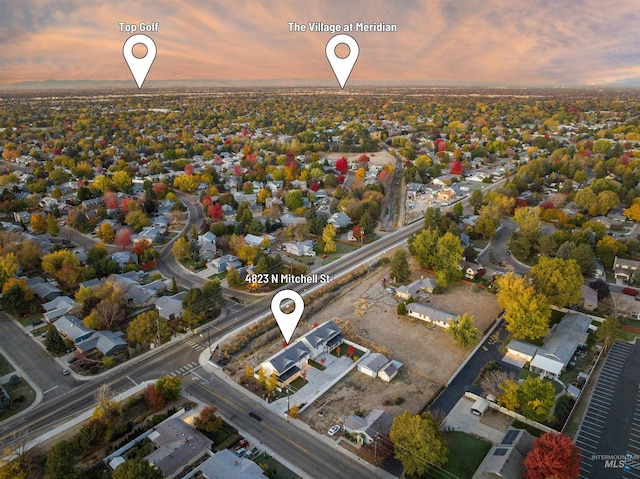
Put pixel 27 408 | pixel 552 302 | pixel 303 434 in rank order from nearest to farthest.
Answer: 1. pixel 303 434
2. pixel 27 408
3. pixel 552 302

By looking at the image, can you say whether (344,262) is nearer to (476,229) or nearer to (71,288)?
(476,229)

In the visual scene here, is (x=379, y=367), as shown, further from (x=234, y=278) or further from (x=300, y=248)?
(x=300, y=248)

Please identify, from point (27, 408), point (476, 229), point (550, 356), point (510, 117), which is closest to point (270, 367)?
point (27, 408)

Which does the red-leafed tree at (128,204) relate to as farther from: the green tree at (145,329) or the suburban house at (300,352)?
the suburban house at (300,352)

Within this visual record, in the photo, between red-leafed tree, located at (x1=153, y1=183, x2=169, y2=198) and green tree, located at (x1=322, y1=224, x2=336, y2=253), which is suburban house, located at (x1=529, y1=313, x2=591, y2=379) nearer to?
green tree, located at (x1=322, y1=224, x2=336, y2=253)

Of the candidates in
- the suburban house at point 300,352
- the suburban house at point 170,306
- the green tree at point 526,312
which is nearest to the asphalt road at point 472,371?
the green tree at point 526,312

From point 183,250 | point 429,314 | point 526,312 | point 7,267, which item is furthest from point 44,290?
point 526,312
